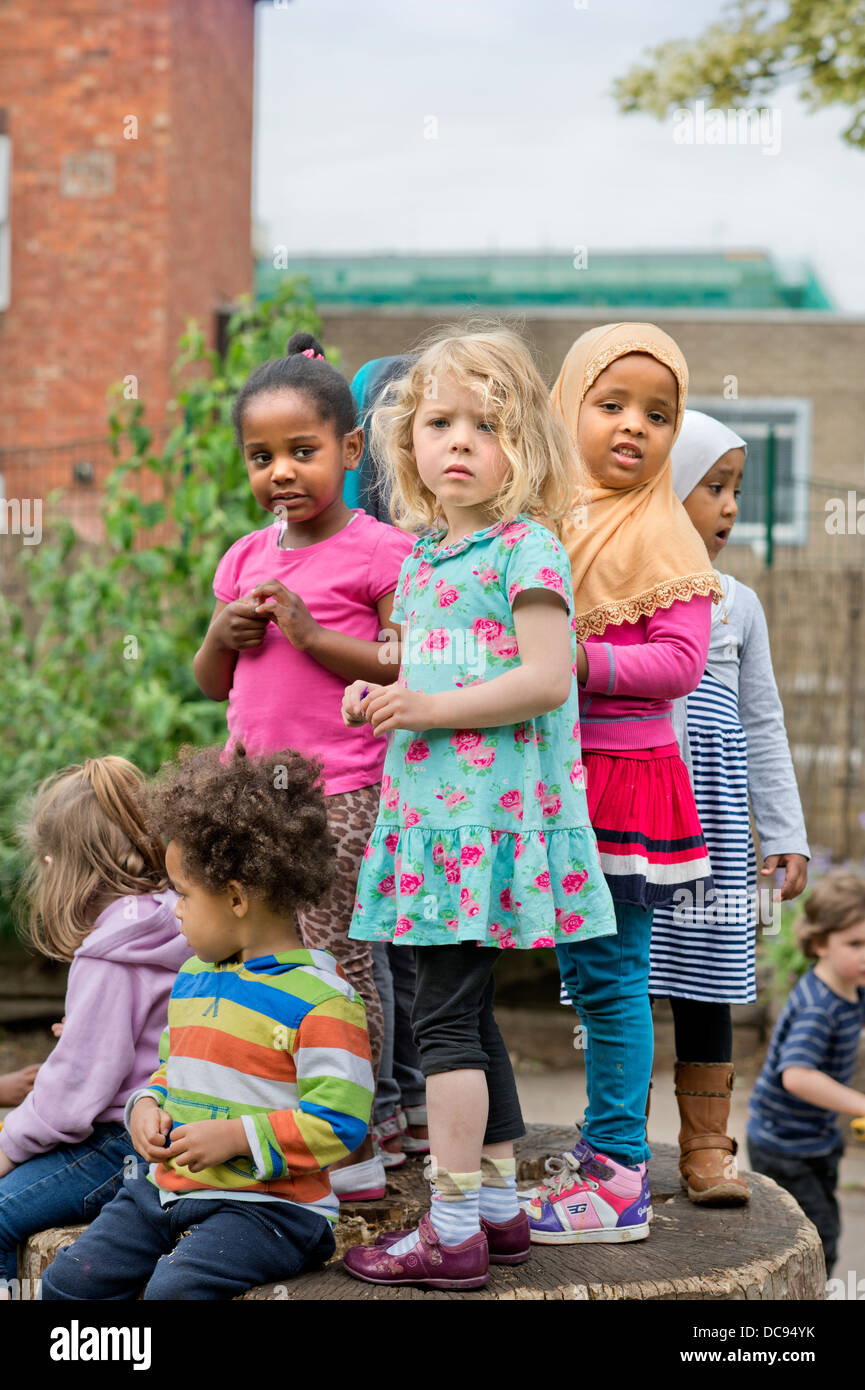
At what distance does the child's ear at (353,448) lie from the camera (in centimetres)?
267

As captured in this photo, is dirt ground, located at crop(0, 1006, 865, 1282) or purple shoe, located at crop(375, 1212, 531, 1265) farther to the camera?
dirt ground, located at crop(0, 1006, 865, 1282)

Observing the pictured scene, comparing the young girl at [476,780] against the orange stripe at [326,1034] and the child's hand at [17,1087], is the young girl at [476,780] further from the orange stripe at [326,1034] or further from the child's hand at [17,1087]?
→ the child's hand at [17,1087]

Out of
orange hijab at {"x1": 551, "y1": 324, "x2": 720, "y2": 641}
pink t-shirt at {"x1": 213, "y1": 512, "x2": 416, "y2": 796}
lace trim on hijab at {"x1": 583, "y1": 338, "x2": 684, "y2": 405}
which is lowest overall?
pink t-shirt at {"x1": 213, "y1": 512, "x2": 416, "y2": 796}

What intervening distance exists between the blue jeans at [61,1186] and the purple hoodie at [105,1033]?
0.08 feet

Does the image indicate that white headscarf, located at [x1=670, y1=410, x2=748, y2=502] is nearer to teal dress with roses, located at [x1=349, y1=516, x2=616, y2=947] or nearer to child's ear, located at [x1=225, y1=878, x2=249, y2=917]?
teal dress with roses, located at [x1=349, y1=516, x2=616, y2=947]

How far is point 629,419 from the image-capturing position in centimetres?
246

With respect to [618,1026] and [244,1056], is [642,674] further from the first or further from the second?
[244,1056]

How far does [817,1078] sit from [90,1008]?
6.45 ft

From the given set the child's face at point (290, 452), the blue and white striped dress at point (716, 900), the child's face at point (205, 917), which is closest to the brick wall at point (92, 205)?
the child's face at point (290, 452)

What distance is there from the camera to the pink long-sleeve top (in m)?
2.38

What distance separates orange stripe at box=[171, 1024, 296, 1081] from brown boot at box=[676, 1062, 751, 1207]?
92cm

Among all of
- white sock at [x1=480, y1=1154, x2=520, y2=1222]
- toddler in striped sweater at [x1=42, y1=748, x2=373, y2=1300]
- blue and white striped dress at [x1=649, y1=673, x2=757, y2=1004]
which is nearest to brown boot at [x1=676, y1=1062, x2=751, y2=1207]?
blue and white striped dress at [x1=649, y1=673, x2=757, y2=1004]

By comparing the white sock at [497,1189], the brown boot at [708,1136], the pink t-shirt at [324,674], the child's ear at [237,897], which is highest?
the pink t-shirt at [324,674]
